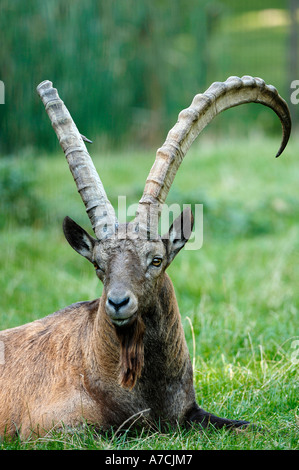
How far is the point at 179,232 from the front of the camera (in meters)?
4.70

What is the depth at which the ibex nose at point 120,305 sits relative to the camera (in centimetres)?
408

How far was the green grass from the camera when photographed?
513cm

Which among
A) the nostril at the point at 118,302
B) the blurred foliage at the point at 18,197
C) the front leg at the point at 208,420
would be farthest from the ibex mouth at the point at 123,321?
the blurred foliage at the point at 18,197

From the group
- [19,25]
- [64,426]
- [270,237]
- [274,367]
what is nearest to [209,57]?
[19,25]

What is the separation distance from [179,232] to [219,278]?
5018mm

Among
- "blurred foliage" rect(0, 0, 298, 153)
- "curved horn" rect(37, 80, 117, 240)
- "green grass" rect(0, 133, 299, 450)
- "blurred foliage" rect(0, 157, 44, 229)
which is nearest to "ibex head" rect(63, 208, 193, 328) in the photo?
"curved horn" rect(37, 80, 117, 240)

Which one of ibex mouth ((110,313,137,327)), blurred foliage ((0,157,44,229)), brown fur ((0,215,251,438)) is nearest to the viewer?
ibex mouth ((110,313,137,327))

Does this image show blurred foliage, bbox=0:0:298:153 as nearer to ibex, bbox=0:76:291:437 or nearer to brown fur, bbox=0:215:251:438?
ibex, bbox=0:76:291:437

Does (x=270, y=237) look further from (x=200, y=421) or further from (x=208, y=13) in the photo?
(x=208, y=13)

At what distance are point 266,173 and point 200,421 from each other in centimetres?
1116

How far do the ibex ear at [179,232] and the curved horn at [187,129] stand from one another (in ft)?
0.50

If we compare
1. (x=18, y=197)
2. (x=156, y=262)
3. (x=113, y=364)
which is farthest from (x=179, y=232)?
(x=18, y=197)

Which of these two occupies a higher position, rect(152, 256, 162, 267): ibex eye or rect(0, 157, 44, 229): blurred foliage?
rect(0, 157, 44, 229): blurred foliage

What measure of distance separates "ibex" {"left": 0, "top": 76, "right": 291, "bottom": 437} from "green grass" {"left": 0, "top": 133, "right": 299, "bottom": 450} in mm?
177
